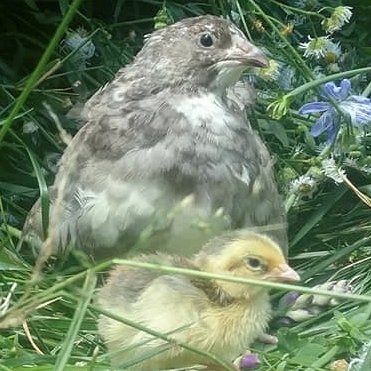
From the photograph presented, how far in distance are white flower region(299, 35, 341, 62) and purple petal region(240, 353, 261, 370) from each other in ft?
2.93

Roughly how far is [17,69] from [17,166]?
36 cm

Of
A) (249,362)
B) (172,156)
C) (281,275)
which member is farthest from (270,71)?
(281,275)

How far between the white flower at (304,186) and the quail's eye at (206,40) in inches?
13.9

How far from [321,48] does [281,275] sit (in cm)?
103

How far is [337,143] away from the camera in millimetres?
2270

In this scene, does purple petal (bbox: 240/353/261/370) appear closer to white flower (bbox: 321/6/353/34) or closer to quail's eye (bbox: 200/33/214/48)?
quail's eye (bbox: 200/33/214/48)

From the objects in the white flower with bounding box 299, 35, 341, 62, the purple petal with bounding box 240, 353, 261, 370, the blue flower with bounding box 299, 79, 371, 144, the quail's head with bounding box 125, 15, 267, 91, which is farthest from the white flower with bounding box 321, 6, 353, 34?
the purple petal with bounding box 240, 353, 261, 370

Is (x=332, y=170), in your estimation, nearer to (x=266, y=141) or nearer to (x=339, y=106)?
(x=339, y=106)

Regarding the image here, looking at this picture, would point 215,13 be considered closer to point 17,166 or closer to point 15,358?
point 17,166

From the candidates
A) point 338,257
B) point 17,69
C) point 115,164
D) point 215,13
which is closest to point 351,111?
point 338,257

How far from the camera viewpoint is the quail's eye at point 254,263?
1605mm

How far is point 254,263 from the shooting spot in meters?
1.61

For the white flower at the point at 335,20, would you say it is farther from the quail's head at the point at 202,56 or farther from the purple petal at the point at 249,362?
the purple petal at the point at 249,362

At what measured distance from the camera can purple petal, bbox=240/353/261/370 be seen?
1.79 m
